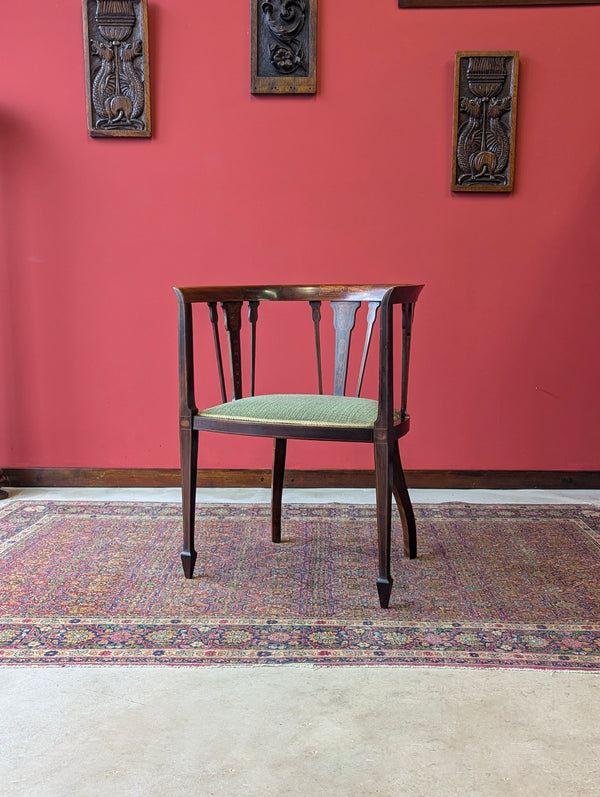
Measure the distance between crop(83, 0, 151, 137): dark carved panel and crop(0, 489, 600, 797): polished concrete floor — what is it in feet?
7.39

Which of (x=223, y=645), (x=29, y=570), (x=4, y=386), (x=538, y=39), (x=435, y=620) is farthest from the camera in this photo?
(x=4, y=386)

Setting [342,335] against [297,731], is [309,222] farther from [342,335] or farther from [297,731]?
[297,731]

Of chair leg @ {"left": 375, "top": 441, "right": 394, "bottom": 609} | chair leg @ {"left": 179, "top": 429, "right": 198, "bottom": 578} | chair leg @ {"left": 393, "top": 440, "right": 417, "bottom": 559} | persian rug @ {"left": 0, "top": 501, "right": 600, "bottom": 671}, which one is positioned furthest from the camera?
chair leg @ {"left": 393, "top": 440, "right": 417, "bottom": 559}

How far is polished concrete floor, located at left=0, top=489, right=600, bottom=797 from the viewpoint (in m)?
1.32

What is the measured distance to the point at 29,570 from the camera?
7.63ft

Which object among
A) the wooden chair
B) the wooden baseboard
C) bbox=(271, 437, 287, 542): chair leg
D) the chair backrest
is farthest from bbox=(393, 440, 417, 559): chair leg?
the wooden baseboard

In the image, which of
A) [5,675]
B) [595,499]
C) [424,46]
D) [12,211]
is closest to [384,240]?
[424,46]

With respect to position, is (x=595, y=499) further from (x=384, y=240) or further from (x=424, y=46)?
(x=424, y=46)

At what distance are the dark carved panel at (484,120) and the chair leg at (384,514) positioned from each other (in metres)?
1.57

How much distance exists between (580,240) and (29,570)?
2437 mm

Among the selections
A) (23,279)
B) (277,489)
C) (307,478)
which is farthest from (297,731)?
(23,279)

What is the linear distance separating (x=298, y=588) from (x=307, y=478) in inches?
45.0

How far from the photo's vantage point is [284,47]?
3.11 meters

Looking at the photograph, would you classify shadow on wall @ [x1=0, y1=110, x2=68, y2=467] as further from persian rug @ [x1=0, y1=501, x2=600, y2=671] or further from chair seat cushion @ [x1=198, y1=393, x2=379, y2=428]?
chair seat cushion @ [x1=198, y1=393, x2=379, y2=428]
